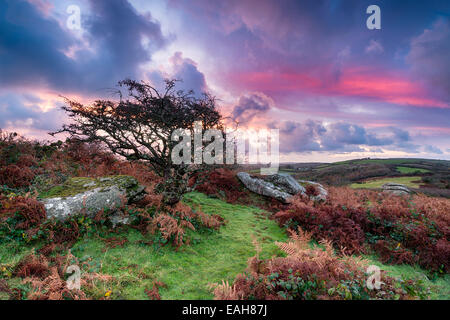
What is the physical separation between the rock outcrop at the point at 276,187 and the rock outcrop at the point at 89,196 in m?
7.38

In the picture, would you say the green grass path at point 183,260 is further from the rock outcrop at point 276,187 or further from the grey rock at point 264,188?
the rock outcrop at point 276,187

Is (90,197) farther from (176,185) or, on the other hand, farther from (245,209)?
(245,209)

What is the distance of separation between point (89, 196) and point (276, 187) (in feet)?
32.5

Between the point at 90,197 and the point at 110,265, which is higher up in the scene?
the point at 90,197

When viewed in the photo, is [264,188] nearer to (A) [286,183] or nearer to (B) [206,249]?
(A) [286,183]

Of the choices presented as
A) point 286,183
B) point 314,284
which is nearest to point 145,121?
point 314,284

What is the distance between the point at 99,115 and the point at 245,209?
8032 millimetres

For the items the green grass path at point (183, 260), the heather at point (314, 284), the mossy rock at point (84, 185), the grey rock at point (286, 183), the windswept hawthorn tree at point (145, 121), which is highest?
the windswept hawthorn tree at point (145, 121)

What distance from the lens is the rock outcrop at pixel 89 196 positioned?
6085mm

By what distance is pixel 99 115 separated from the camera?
22.1ft

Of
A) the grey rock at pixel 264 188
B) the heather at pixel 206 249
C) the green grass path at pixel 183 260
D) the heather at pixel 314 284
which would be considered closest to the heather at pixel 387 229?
the heather at pixel 206 249

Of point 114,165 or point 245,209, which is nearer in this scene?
point 245,209
